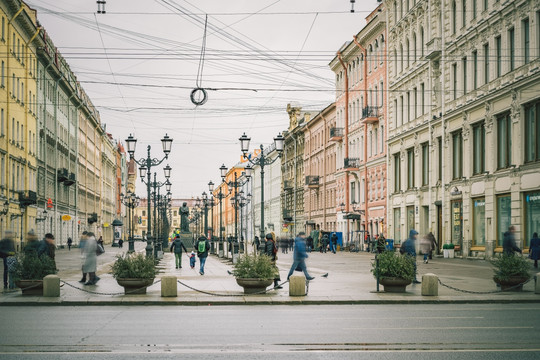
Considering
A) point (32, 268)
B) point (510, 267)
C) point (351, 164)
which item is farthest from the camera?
point (351, 164)

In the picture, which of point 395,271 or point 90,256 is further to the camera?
point 90,256

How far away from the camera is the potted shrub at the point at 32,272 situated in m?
22.1

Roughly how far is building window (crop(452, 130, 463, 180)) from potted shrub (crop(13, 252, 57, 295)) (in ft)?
99.1

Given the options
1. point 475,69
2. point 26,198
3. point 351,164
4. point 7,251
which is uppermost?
point 475,69

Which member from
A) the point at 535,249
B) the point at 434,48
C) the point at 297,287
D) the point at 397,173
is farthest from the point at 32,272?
the point at 397,173

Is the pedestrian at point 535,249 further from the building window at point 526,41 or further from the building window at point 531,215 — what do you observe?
the building window at point 526,41

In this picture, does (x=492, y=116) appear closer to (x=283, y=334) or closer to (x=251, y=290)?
A: (x=251, y=290)

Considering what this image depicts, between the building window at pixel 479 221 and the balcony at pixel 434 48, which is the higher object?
the balcony at pixel 434 48

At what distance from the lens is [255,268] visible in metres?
23.0

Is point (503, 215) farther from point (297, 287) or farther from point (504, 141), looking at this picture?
point (297, 287)

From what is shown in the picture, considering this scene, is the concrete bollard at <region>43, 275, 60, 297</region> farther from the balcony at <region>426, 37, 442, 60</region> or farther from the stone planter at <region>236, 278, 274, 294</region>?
the balcony at <region>426, 37, 442, 60</region>

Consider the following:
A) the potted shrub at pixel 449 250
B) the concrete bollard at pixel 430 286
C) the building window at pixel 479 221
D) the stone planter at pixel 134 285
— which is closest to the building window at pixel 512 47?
the building window at pixel 479 221

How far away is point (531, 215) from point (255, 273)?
1916cm

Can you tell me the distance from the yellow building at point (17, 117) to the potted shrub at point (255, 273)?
108 feet
